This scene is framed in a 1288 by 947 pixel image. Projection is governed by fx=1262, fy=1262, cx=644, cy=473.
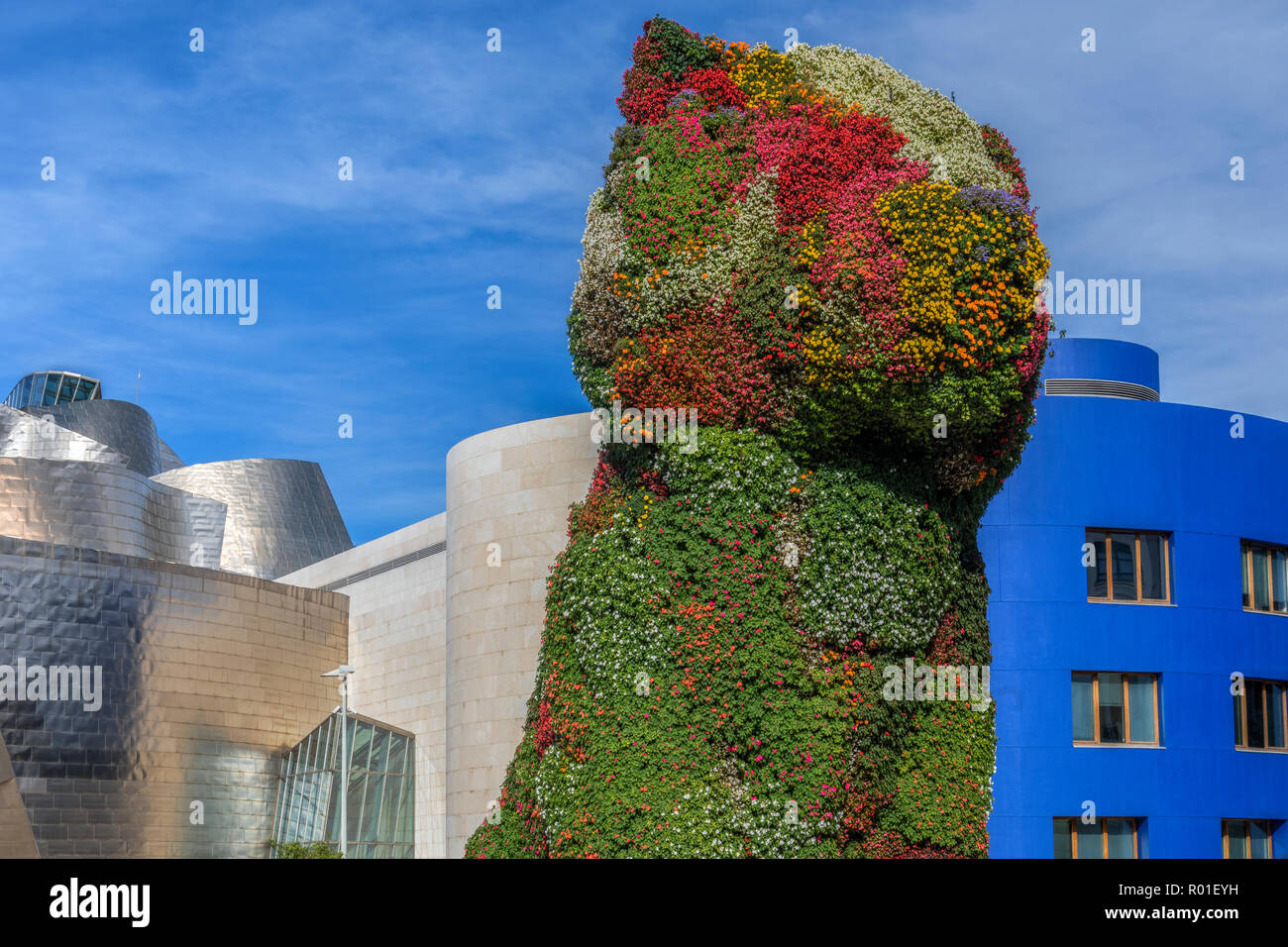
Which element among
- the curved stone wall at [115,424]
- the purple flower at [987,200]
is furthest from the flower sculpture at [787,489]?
the curved stone wall at [115,424]

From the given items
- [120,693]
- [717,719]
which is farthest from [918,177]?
[120,693]

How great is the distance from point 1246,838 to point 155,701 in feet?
97.3

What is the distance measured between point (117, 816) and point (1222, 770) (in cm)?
2921

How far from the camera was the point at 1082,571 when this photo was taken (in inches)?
1119

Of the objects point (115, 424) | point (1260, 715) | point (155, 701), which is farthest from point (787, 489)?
point (115, 424)

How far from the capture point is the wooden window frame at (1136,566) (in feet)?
93.8

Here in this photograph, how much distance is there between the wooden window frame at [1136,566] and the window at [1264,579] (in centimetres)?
254

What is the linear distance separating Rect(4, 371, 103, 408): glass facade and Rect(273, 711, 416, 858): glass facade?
49.6 meters

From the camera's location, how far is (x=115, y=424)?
219 feet

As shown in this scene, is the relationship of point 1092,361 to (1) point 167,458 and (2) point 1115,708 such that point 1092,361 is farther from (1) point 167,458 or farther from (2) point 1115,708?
(1) point 167,458
